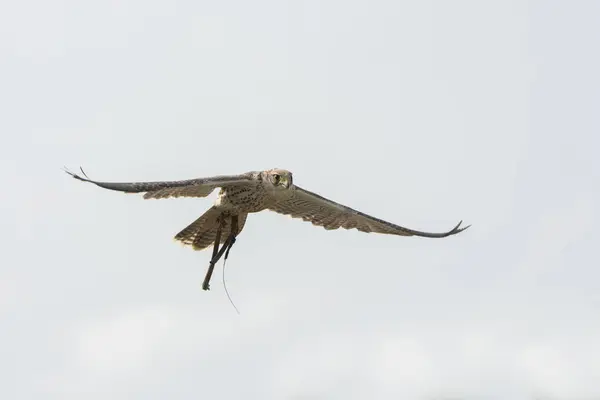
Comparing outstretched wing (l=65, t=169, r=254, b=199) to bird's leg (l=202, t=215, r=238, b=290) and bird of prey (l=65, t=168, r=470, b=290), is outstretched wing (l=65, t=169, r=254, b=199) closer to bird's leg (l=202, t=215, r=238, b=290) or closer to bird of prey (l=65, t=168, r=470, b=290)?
bird of prey (l=65, t=168, r=470, b=290)

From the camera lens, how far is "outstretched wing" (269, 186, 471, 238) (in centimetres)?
3400

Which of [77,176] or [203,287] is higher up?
[77,176]

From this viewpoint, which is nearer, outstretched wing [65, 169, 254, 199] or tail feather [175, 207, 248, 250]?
outstretched wing [65, 169, 254, 199]

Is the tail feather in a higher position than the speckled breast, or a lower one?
lower

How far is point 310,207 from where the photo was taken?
3462 centimetres

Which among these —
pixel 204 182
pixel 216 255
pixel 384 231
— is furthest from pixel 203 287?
pixel 384 231

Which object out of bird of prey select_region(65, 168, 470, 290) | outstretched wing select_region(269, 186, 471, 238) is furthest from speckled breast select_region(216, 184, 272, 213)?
outstretched wing select_region(269, 186, 471, 238)

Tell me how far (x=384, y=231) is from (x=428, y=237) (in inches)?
55.0

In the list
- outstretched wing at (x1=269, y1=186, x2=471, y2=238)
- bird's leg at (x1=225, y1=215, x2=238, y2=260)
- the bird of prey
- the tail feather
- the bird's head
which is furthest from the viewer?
outstretched wing at (x1=269, y1=186, x2=471, y2=238)

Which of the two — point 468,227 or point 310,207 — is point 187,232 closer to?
point 310,207

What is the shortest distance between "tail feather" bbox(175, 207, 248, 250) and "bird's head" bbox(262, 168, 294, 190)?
1.46 metres

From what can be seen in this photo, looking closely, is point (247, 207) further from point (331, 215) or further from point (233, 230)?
point (331, 215)

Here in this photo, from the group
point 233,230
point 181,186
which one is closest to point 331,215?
point 233,230

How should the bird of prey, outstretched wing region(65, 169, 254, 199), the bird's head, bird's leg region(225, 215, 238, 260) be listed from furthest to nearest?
1. bird's leg region(225, 215, 238, 260)
2. the bird's head
3. the bird of prey
4. outstretched wing region(65, 169, 254, 199)
